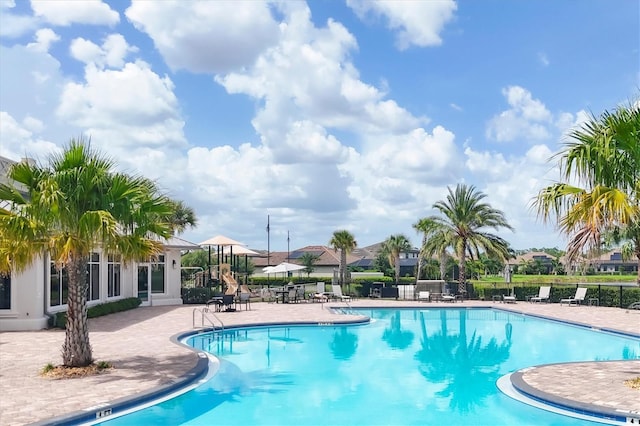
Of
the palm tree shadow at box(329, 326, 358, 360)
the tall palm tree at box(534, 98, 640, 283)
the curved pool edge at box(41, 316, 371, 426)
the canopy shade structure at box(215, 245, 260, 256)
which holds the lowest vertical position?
the palm tree shadow at box(329, 326, 358, 360)

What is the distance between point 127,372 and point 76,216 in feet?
10.2

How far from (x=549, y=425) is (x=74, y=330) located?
833 cm

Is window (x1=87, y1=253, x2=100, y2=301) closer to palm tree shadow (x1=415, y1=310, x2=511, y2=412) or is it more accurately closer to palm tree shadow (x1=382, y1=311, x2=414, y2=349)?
palm tree shadow (x1=382, y1=311, x2=414, y2=349)

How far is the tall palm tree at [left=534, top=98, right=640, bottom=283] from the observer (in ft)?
28.4

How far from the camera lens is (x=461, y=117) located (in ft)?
80.0

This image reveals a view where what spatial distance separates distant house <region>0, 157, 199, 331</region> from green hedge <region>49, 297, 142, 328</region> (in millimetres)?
340

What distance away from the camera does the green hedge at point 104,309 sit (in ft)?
58.4

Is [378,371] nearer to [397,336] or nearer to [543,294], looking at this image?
[397,336]

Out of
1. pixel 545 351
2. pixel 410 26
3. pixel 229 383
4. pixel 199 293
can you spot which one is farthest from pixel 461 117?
pixel 229 383

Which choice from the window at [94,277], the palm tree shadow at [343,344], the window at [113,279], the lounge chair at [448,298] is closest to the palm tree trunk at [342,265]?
the lounge chair at [448,298]

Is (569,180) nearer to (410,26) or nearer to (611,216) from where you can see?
(611,216)

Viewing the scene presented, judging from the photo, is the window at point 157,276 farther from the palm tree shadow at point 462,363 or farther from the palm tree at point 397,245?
the palm tree at point 397,245

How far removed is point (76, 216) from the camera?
10.2m

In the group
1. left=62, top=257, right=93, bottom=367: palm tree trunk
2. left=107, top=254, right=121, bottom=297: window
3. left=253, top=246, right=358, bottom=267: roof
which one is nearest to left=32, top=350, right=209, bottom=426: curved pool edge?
left=62, top=257, right=93, bottom=367: palm tree trunk
